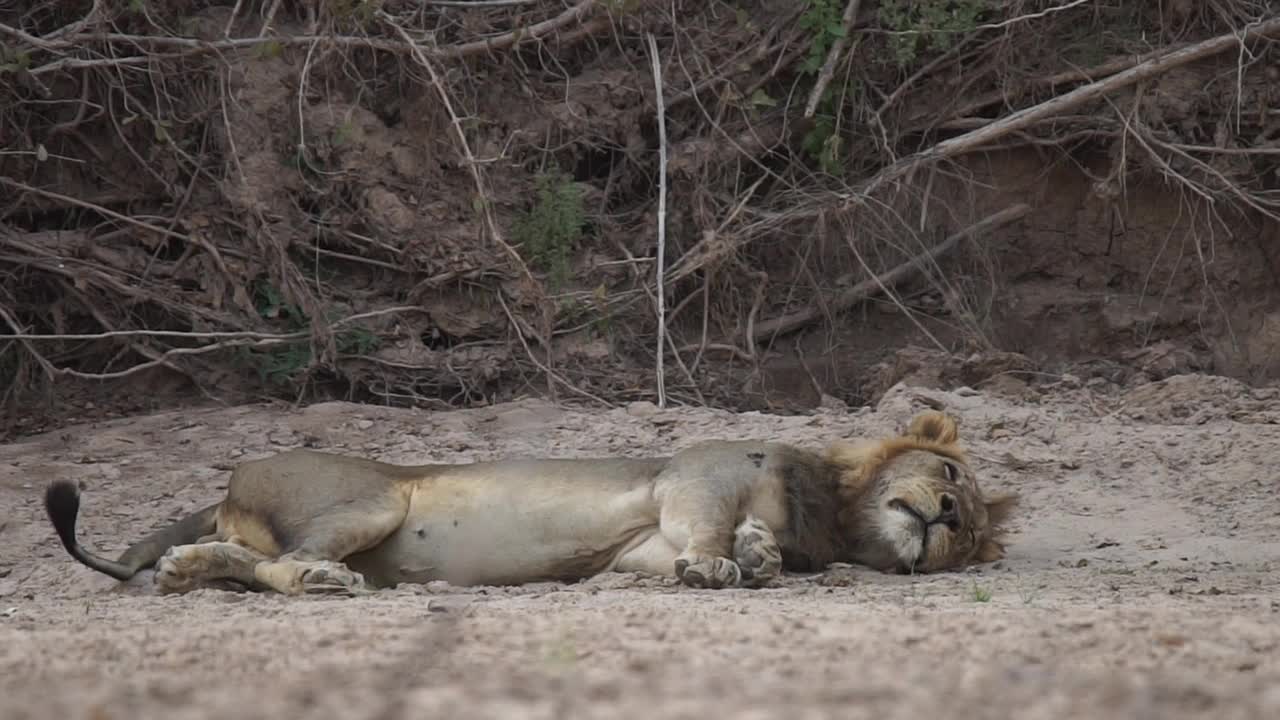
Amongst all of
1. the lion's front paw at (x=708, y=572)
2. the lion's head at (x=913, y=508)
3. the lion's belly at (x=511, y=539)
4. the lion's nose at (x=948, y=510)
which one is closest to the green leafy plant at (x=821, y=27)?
the lion's head at (x=913, y=508)

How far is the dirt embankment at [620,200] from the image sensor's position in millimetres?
8875

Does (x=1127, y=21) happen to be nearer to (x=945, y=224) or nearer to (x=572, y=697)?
(x=945, y=224)

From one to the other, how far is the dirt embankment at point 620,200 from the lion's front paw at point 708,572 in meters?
3.25

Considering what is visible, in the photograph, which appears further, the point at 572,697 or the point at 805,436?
the point at 805,436

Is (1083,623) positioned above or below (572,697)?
below

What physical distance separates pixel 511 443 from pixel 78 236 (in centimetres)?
292

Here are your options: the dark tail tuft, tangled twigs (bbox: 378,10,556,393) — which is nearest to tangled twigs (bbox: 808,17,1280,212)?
tangled twigs (bbox: 378,10,556,393)

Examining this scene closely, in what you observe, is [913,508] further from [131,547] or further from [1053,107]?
[1053,107]

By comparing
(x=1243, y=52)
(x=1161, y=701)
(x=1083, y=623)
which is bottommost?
(x=1083, y=623)

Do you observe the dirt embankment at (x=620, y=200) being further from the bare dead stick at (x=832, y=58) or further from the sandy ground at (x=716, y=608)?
the sandy ground at (x=716, y=608)

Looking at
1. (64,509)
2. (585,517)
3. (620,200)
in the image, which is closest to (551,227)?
(620,200)

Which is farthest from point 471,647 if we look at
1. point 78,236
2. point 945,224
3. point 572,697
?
point 945,224

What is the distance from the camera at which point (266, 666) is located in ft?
10.1

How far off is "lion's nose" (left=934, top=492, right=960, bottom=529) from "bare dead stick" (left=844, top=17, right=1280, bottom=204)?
11.8ft
